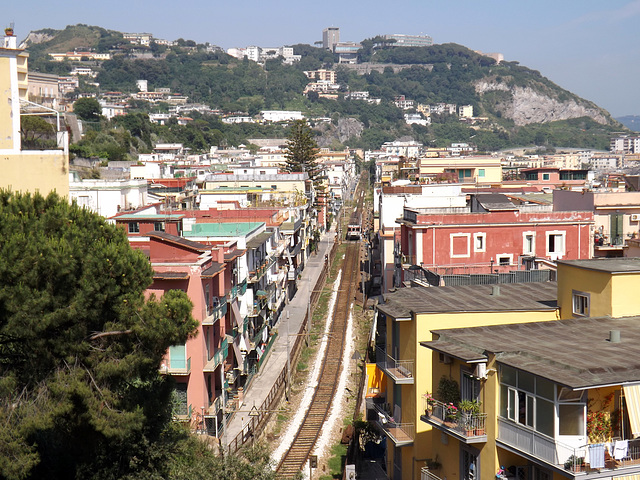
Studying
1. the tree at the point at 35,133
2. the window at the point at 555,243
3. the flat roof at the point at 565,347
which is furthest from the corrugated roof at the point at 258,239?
the flat roof at the point at 565,347

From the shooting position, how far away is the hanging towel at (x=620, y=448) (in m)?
11.6

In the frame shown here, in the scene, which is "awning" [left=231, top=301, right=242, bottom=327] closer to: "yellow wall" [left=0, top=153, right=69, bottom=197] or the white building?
"yellow wall" [left=0, top=153, right=69, bottom=197]

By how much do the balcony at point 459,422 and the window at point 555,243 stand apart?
49.7ft

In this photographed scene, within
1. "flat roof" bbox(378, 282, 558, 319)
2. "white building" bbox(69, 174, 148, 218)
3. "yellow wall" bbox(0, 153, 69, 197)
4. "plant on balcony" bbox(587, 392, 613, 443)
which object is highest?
"yellow wall" bbox(0, 153, 69, 197)

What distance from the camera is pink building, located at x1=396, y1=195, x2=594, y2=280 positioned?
2839cm

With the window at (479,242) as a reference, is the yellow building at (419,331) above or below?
below

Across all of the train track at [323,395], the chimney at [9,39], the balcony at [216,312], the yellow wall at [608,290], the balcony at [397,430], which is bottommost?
the train track at [323,395]

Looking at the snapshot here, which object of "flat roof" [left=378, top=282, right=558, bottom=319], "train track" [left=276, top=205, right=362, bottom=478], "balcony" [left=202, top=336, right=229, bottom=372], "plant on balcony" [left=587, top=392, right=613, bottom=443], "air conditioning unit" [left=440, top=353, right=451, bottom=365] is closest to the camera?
"plant on balcony" [left=587, top=392, right=613, bottom=443]

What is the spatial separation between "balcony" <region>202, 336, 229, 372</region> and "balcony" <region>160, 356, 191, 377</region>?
781mm

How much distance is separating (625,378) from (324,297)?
37.7 metres

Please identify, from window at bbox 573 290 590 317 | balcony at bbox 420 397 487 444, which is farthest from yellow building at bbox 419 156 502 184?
balcony at bbox 420 397 487 444

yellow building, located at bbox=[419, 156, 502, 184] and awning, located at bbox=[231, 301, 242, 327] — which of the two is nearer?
awning, located at bbox=[231, 301, 242, 327]

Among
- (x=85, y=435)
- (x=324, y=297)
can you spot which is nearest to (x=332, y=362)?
(x=324, y=297)

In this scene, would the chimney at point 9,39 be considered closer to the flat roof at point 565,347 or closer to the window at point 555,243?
the flat roof at point 565,347
